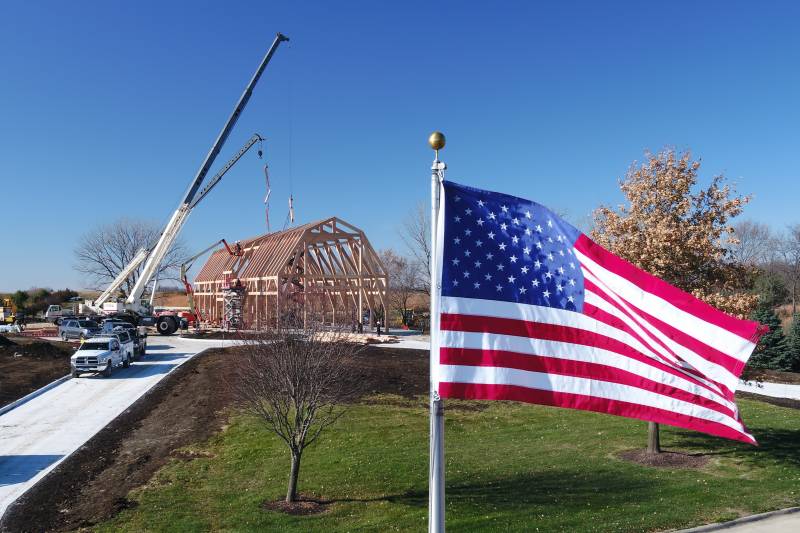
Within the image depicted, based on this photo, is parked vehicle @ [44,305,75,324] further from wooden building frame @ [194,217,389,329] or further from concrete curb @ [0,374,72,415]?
concrete curb @ [0,374,72,415]

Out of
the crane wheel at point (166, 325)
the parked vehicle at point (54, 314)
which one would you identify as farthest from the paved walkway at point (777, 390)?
the parked vehicle at point (54, 314)

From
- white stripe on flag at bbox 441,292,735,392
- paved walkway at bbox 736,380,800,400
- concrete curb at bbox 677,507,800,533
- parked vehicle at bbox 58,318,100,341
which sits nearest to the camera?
white stripe on flag at bbox 441,292,735,392

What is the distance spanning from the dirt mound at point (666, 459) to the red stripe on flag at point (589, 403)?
801 centimetres

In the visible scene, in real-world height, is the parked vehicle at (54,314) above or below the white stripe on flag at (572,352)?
below

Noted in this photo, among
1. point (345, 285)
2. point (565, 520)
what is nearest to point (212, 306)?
point (345, 285)

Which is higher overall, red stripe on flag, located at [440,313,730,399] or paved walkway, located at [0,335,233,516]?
red stripe on flag, located at [440,313,730,399]

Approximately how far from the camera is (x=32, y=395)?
2108cm

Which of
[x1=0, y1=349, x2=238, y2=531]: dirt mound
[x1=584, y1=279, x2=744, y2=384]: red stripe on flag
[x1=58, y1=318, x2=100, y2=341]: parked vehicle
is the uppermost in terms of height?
[x1=584, y1=279, x2=744, y2=384]: red stripe on flag

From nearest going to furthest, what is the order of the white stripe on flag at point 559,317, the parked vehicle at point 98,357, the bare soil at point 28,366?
the white stripe on flag at point 559,317, the bare soil at point 28,366, the parked vehicle at point 98,357

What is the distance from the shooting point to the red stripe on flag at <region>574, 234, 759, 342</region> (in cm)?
556

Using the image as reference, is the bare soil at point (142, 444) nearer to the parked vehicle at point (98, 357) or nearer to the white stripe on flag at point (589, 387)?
the parked vehicle at point (98, 357)

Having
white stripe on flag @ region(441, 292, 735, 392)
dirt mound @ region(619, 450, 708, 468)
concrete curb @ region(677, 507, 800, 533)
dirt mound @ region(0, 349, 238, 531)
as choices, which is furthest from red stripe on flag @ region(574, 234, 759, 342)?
dirt mound @ region(0, 349, 238, 531)

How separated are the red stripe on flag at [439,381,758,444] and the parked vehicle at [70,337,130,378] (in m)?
23.4

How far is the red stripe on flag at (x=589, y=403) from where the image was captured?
5.16 meters
